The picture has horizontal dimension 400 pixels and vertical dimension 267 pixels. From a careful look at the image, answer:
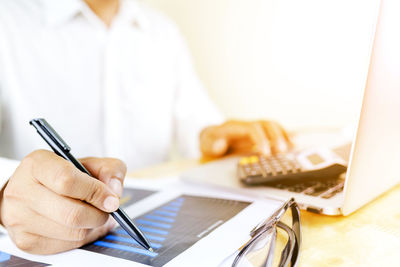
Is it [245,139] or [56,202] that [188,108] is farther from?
[56,202]

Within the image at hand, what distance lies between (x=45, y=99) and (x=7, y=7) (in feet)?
0.74

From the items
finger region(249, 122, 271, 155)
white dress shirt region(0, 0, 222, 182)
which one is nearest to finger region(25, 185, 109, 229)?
finger region(249, 122, 271, 155)

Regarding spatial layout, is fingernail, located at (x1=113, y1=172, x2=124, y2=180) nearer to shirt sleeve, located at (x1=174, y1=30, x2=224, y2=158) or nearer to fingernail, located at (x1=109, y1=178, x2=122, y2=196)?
fingernail, located at (x1=109, y1=178, x2=122, y2=196)

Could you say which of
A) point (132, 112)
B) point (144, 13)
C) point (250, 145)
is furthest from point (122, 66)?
point (250, 145)

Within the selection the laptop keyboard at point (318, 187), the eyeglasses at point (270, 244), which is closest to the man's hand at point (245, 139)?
the laptop keyboard at point (318, 187)

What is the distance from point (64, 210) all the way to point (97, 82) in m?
0.62

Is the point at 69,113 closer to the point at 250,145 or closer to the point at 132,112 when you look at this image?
the point at 132,112

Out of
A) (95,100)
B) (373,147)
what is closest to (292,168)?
(373,147)

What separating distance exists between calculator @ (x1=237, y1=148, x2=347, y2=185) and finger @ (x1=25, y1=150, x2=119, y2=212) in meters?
0.20

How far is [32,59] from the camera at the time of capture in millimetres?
801

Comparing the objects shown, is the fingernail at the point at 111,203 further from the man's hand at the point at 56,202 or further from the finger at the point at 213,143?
the finger at the point at 213,143

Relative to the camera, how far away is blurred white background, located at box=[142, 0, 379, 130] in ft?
3.41

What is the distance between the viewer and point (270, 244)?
0.96 feet

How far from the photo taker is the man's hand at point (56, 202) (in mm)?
314
